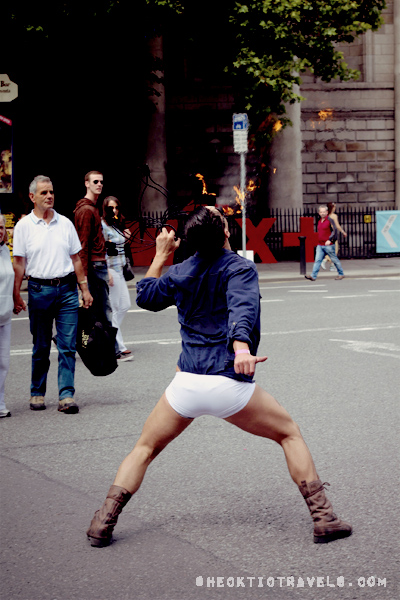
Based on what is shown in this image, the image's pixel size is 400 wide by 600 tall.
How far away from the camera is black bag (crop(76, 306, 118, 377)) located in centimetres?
716

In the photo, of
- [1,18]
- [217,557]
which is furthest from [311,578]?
[1,18]

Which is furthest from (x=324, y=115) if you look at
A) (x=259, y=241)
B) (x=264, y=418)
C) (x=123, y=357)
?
(x=264, y=418)

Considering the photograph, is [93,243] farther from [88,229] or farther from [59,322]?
[59,322]

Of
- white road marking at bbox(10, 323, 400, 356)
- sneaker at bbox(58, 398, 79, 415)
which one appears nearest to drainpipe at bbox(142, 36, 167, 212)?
white road marking at bbox(10, 323, 400, 356)

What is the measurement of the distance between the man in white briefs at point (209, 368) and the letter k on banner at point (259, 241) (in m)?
→ 22.0

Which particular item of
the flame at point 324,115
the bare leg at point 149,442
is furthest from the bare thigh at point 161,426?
the flame at point 324,115

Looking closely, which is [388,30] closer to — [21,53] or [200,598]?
[21,53]

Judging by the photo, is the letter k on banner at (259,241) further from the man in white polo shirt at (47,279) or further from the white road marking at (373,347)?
the man in white polo shirt at (47,279)

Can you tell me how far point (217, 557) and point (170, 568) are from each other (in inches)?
9.6

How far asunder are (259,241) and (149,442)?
22194 mm

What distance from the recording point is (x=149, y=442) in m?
4.50

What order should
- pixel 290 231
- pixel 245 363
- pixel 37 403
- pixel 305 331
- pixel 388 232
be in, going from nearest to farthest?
1. pixel 245 363
2. pixel 37 403
3. pixel 305 331
4. pixel 388 232
5. pixel 290 231

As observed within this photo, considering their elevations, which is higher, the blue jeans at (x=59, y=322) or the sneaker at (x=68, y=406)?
the blue jeans at (x=59, y=322)

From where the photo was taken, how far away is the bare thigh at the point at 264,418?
4.40 m
